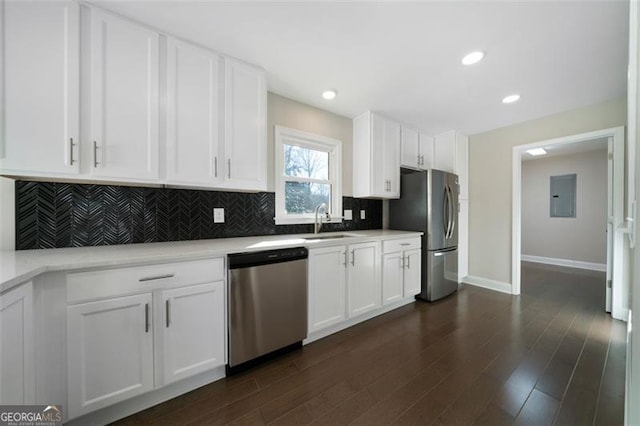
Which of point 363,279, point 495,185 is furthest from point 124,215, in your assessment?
point 495,185

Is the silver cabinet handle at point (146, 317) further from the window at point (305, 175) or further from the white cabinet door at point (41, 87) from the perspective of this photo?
the window at point (305, 175)

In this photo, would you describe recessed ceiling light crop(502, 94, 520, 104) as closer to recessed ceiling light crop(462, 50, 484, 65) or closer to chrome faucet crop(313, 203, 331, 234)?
Answer: recessed ceiling light crop(462, 50, 484, 65)

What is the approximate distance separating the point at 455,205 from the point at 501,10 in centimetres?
239

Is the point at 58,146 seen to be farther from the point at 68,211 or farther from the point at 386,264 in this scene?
the point at 386,264

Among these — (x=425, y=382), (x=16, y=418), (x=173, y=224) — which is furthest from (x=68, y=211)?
(x=425, y=382)

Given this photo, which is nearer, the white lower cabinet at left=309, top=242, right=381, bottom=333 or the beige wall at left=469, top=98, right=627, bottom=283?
the white lower cabinet at left=309, top=242, right=381, bottom=333

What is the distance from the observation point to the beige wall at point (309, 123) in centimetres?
252

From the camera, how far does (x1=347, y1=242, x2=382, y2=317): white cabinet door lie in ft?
7.75

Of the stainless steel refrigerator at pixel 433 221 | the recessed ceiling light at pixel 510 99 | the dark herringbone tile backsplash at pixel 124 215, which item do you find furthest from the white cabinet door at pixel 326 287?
the recessed ceiling light at pixel 510 99

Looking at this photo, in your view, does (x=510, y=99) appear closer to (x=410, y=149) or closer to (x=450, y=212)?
(x=410, y=149)

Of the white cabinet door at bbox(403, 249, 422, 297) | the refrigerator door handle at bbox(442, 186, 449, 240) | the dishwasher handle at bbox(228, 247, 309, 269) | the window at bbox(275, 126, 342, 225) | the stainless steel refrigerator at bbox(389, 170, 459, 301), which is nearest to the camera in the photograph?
the dishwasher handle at bbox(228, 247, 309, 269)

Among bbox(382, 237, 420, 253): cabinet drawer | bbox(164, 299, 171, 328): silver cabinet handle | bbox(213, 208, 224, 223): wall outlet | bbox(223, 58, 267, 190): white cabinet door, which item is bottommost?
bbox(164, 299, 171, 328): silver cabinet handle

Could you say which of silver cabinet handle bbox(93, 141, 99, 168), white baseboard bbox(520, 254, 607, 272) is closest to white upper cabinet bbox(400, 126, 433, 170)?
silver cabinet handle bbox(93, 141, 99, 168)

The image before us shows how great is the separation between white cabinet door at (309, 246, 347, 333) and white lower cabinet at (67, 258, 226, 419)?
0.77 meters
